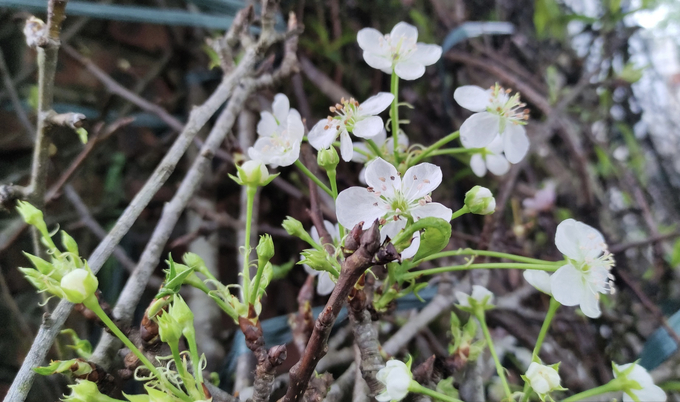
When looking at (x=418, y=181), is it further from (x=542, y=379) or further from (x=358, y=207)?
(x=542, y=379)

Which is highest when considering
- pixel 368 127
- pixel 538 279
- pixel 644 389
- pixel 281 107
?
pixel 281 107

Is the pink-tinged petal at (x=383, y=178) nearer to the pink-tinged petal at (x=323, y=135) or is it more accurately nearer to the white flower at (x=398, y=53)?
the pink-tinged petal at (x=323, y=135)

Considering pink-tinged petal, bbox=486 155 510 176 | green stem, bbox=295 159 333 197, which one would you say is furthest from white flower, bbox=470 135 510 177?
green stem, bbox=295 159 333 197

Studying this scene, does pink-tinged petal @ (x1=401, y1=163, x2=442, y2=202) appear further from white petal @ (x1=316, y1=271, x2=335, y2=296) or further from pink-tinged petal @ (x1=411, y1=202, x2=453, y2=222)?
white petal @ (x1=316, y1=271, x2=335, y2=296)

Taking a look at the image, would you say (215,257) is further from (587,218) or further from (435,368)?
(587,218)

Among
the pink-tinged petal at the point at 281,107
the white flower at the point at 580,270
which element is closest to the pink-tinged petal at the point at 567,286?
the white flower at the point at 580,270

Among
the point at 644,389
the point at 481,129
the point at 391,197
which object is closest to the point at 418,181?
the point at 391,197
